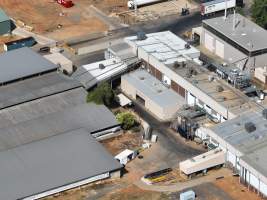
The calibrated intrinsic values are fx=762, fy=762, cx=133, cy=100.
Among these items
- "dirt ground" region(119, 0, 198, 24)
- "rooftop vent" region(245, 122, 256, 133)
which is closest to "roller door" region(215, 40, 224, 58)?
"dirt ground" region(119, 0, 198, 24)

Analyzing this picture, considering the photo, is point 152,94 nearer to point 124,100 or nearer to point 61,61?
point 124,100

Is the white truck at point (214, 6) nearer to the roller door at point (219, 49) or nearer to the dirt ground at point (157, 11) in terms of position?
the dirt ground at point (157, 11)

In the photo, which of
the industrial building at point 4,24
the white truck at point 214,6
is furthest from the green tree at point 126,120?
the white truck at point 214,6

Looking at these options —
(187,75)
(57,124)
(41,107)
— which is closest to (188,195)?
(57,124)

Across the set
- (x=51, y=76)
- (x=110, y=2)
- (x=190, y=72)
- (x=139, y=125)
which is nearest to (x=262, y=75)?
(x=190, y=72)

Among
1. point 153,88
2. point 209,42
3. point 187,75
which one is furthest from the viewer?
point 209,42

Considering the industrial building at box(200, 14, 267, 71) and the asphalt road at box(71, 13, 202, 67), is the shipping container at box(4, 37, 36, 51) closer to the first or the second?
the asphalt road at box(71, 13, 202, 67)
